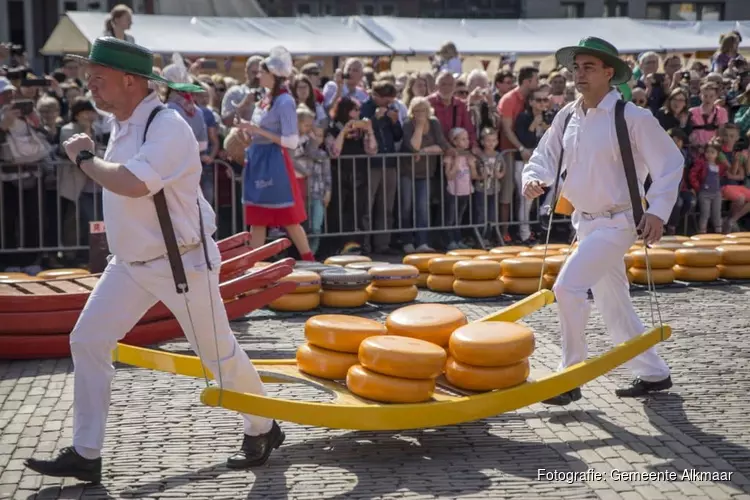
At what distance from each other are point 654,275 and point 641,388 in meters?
4.55

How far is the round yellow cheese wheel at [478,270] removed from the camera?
36.2 feet

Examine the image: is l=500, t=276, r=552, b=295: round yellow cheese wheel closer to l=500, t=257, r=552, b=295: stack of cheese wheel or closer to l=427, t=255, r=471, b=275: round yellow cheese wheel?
l=500, t=257, r=552, b=295: stack of cheese wheel

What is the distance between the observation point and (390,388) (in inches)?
237

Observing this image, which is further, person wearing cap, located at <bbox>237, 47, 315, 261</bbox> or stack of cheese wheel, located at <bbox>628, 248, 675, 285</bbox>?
stack of cheese wheel, located at <bbox>628, 248, 675, 285</bbox>

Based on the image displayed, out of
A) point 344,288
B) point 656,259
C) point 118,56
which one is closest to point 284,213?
point 344,288

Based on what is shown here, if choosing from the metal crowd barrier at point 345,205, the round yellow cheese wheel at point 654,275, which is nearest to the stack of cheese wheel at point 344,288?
the metal crowd barrier at point 345,205

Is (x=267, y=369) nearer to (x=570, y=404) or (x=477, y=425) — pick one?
(x=477, y=425)

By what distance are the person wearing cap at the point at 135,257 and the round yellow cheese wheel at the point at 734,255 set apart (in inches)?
297

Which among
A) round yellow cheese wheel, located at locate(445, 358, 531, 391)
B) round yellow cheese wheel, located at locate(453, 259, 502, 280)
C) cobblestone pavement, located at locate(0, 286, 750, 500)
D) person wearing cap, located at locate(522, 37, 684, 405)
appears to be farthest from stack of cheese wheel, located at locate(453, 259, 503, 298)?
round yellow cheese wheel, located at locate(445, 358, 531, 391)

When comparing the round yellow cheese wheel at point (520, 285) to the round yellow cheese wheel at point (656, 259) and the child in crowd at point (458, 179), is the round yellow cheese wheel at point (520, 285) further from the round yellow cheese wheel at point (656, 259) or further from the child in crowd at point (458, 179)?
the child in crowd at point (458, 179)

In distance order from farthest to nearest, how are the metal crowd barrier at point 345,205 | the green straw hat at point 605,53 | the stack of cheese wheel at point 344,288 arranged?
the metal crowd barrier at point 345,205, the stack of cheese wheel at point 344,288, the green straw hat at point 605,53

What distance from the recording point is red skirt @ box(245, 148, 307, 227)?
11.5 metres

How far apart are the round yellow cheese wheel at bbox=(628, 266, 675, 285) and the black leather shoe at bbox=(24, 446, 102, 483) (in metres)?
7.32

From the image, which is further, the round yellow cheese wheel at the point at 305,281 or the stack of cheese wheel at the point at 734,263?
the stack of cheese wheel at the point at 734,263
